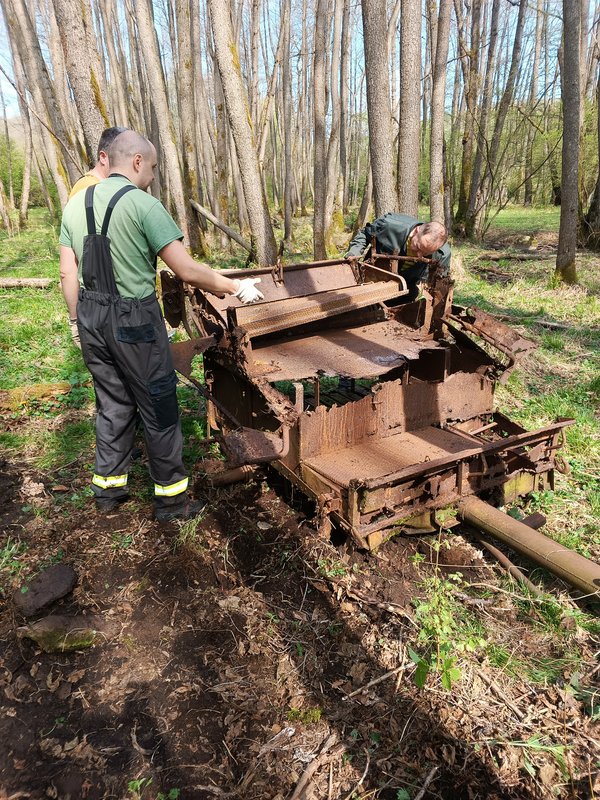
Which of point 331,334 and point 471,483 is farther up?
point 331,334

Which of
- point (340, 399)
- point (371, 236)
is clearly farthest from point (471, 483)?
point (371, 236)

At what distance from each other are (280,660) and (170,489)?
4.56 ft

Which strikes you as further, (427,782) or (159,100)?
(159,100)

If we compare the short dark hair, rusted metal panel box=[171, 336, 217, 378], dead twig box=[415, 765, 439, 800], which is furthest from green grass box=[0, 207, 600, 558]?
the short dark hair

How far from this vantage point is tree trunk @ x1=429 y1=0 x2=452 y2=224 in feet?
40.7

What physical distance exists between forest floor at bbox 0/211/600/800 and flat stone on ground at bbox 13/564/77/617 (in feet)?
0.19

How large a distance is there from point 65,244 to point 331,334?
87.3 inches

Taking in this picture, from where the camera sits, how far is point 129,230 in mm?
2939

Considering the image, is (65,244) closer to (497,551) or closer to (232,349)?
(232,349)

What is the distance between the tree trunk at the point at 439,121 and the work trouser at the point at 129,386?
10.9 metres

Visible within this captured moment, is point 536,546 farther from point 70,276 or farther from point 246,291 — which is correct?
point 70,276

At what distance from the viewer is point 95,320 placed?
10.2 ft

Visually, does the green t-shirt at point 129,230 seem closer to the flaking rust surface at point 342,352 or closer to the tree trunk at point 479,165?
the flaking rust surface at point 342,352

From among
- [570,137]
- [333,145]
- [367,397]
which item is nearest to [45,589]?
[367,397]
